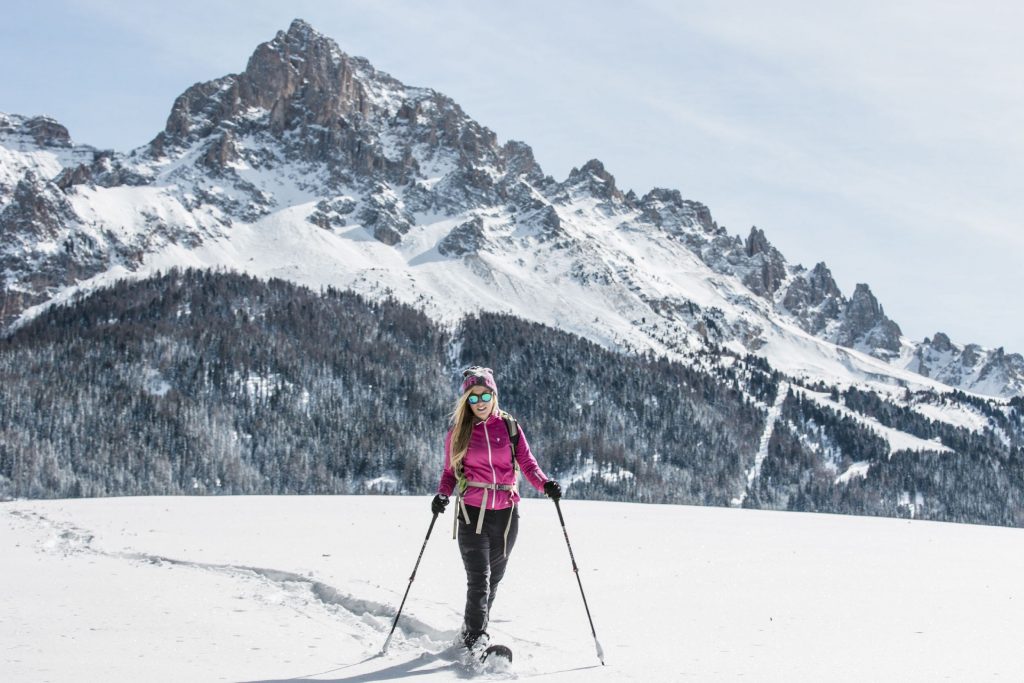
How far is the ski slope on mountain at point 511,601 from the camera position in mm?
8391

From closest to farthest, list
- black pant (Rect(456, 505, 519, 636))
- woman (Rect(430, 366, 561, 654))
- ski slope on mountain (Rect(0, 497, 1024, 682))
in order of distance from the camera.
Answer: ski slope on mountain (Rect(0, 497, 1024, 682))
black pant (Rect(456, 505, 519, 636))
woman (Rect(430, 366, 561, 654))

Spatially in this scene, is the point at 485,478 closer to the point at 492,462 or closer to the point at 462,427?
the point at 492,462

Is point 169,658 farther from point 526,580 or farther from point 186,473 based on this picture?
point 186,473

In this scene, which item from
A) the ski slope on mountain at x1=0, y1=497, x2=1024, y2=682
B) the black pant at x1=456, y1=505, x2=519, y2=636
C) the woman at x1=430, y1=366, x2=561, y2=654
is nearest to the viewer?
the ski slope on mountain at x1=0, y1=497, x2=1024, y2=682

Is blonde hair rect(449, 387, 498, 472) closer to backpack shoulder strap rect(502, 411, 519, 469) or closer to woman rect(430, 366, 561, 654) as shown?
woman rect(430, 366, 561, 654)

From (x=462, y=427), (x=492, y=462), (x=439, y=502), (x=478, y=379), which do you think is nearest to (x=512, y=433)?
(x=492, y=462)

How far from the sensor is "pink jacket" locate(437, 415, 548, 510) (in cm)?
970

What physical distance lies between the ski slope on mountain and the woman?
3.42 ft

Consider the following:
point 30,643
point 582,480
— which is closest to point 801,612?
point 30,643

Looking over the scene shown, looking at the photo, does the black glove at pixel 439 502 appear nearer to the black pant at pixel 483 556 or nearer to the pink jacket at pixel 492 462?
the pink jacket at pixel 492 462

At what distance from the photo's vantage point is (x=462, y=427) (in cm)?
988

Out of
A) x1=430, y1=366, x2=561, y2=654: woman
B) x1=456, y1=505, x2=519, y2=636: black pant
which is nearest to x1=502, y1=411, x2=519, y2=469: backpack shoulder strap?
x1=430, y1=366, x2=561, y2=654: woman

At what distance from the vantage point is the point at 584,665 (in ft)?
28.2

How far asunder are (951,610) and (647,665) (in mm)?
5205
